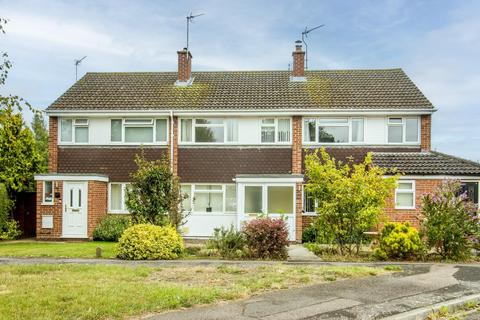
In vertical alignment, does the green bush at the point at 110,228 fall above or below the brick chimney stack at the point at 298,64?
below

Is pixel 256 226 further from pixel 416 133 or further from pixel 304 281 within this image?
pixel 416 133

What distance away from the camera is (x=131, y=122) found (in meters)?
20.9

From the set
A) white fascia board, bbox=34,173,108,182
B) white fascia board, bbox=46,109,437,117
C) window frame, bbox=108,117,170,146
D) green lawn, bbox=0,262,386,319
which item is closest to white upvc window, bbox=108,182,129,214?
white fascia board, bbox=34,173,108,182

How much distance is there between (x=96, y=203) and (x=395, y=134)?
1261 centimetres

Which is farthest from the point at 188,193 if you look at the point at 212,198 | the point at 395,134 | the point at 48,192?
the point at 395,134

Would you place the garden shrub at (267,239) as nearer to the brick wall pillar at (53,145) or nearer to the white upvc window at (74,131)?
the white upvc window at (74,131)

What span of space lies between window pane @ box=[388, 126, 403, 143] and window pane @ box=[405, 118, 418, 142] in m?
0.24

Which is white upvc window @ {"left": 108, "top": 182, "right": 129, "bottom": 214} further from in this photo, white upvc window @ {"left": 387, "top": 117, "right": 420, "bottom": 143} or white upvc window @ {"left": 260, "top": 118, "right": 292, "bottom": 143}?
white upvc window @ {"left": 387, "top": 117, "right": 420, "bottom": 143}

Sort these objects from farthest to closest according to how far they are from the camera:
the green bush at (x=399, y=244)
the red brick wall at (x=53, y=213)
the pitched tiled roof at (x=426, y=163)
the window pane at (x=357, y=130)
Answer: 1. the window pane at (x=357, y=130)
2. the red brick wall at (x=53, y=213)
3. the pitched tiled roof at (x=426, y=163)
4. the green bush at (x=399, y=244)

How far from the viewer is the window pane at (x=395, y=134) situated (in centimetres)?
2031

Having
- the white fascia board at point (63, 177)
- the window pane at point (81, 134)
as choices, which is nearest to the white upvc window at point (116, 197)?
the white fascia board at point (63, 177)

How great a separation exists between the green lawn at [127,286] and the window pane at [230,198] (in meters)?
8.38

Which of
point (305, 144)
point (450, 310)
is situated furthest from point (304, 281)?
point (305, 144)

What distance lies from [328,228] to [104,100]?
39.3 ft
